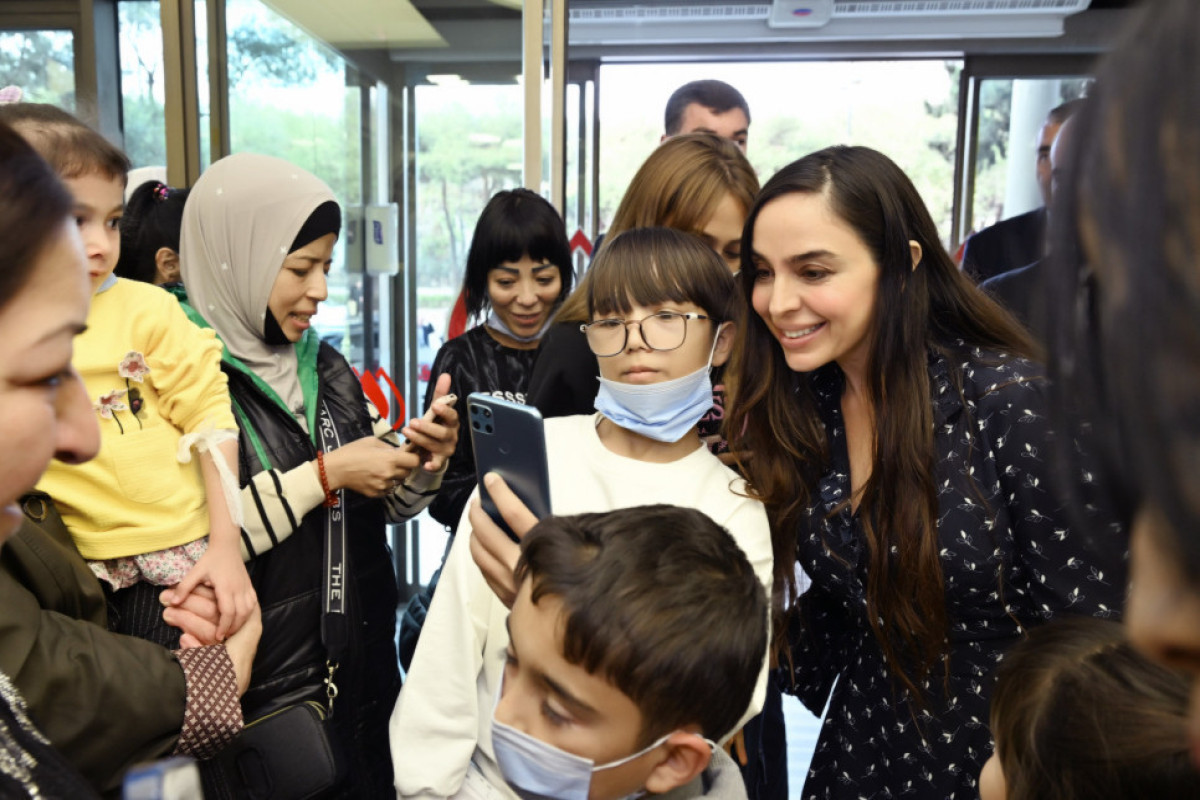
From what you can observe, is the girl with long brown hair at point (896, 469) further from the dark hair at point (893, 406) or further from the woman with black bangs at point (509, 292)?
the woman with black bangs at point (509, 292)

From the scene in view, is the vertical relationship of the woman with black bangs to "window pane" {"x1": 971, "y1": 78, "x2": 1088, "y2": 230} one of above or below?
below

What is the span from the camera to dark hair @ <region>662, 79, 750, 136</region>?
3219mm

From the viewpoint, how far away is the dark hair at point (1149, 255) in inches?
15.7

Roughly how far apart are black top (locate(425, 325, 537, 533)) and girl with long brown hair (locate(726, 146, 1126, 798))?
917mm

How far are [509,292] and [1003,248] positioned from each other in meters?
2.01

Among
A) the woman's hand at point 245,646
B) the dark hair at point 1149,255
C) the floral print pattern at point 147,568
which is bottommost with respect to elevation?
the woman's hand at point 245,646

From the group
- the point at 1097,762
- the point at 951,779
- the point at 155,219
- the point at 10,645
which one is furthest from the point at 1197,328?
the point at 155,219

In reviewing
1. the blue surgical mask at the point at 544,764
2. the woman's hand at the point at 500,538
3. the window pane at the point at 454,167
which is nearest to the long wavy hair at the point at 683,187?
the woman's hand at the point at 500,538

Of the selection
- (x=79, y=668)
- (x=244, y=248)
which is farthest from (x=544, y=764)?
(x=244, y=248)

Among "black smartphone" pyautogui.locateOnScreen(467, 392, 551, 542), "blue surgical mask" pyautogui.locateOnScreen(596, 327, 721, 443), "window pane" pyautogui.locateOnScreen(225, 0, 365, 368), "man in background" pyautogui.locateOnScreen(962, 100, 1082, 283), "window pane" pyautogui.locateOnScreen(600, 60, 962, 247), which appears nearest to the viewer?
"black smartphone" pyautogui.locateOnScreen(467, 392, 551, 542)

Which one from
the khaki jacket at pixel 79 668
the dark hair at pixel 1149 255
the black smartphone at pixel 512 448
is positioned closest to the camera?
the dark hair at pixel 1149 255

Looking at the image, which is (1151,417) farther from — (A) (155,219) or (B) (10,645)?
(A) (155,219)

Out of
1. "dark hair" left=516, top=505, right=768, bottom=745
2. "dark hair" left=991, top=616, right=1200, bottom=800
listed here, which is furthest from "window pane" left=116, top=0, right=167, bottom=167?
Result: "dark hair" left=991, top=616, right=1200, bottom=800

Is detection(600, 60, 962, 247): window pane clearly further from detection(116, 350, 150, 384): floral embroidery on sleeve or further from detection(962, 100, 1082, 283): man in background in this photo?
detection(116, 350, 150, 384): floral embroidery on sleeve
